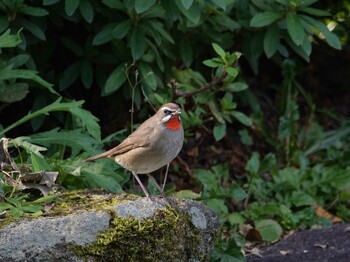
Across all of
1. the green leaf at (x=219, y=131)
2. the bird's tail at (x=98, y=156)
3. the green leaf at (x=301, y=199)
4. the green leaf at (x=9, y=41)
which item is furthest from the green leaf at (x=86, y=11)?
the green leaf at (x=301, y=199)

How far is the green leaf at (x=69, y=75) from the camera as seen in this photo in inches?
306

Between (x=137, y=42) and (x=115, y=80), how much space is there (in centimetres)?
43

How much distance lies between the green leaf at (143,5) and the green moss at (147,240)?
1918mm

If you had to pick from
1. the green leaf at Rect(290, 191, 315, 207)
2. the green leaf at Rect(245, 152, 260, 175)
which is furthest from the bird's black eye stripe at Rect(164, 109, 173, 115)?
the green leaf at Rect(290, 191, 315, 207)

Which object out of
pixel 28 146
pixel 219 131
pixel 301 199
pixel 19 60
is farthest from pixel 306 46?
pixel 28 146

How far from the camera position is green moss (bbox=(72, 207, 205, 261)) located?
4.99 m

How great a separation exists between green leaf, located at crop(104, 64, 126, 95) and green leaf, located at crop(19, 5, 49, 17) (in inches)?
34.6

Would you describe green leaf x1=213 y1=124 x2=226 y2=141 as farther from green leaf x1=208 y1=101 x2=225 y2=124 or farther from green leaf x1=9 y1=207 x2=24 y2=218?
green leaf x1=9 y1=207 x2=24 y2=218

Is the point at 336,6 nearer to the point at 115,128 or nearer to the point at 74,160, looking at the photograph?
the point at 115,128

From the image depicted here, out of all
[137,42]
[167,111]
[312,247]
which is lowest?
[312,247]

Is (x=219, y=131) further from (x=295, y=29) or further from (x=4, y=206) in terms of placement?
(x=4, y=206)

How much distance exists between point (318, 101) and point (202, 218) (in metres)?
5.70

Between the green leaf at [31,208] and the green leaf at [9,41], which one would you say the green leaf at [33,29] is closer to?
the green leaf at [9,41]

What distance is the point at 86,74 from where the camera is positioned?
7.79 m
